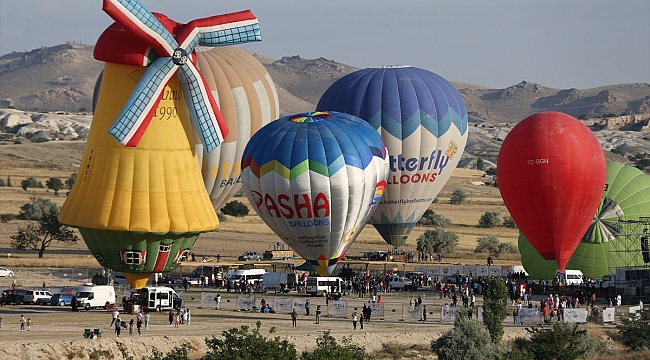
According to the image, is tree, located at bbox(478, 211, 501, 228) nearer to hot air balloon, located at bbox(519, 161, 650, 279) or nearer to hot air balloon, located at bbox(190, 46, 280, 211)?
hot air balloon, located at bbox(519, 161, 650, 279)

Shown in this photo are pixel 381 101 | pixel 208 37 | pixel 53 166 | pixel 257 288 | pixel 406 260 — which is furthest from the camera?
pixel 53 166

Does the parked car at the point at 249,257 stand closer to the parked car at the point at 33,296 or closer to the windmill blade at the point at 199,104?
the parked car at the point at 33,296

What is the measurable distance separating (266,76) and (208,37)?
1813 centimetres

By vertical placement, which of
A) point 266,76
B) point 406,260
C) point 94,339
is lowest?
point 94,339

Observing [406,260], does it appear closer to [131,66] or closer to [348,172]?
[348,172]

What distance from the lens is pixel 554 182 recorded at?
188 ft

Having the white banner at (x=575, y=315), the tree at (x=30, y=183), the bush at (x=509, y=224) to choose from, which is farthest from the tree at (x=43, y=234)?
the bush at (x=509, y=224)

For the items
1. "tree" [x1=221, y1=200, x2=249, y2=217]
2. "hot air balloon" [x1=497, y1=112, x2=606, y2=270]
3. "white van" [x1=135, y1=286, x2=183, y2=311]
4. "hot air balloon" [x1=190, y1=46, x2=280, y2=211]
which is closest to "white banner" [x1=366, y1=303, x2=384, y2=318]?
"white van" [x1=135, y1=286, x2=183, y2=311]

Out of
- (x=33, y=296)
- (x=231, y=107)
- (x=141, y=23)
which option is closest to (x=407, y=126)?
(x=231, y=107)

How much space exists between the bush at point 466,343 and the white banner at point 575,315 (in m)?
8.23

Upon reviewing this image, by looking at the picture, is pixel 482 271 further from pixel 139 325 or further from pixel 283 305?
pixel 139 325

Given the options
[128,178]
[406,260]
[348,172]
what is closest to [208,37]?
[128,178]

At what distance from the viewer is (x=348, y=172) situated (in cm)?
5628

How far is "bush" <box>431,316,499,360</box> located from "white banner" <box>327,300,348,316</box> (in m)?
9.01
